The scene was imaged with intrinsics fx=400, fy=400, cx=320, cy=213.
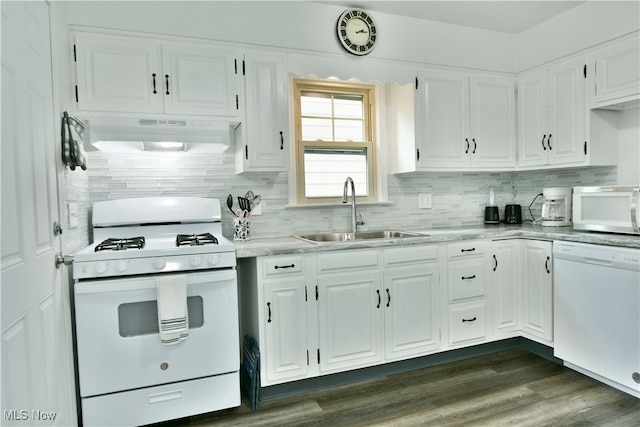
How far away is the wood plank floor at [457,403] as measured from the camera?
2131 mm

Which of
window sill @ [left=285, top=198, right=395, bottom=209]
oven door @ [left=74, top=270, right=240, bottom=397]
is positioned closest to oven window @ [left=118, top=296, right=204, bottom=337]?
oven door @ [left=74, top=270, right=240, bottom=397]

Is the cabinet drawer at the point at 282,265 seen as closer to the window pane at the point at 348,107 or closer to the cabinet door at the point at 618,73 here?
the window pane at the point at 348,107

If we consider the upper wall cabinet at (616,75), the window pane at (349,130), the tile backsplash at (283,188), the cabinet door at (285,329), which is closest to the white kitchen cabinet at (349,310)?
the cabinet door at (285,329)

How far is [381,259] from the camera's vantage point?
2561 mm

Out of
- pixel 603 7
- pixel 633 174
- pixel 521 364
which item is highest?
pixel 603 7

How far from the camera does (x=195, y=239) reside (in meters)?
2.34

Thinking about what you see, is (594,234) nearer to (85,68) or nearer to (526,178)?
(526,178)

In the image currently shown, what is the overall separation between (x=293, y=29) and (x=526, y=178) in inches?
96.4

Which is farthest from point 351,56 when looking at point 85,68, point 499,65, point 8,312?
point 8,312

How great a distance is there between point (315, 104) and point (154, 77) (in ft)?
3.99

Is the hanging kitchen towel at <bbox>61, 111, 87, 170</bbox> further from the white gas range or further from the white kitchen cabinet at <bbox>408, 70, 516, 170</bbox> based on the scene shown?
the white kitchen cabinet at <bbox>408, 70, 516, 170</bbox>

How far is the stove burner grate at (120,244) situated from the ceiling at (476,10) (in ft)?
6.53

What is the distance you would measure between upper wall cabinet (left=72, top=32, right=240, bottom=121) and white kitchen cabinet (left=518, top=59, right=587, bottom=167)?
7.65 ft

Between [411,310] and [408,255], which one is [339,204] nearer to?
[408,255]
